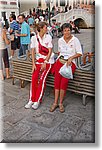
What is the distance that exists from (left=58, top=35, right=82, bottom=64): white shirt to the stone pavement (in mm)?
796

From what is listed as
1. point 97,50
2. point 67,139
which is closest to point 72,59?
point 97,50

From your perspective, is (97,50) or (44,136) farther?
(44,136)

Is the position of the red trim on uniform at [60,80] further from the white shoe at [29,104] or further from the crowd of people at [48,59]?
the white shoe at [29,104]

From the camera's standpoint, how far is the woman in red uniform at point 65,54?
2979 mm

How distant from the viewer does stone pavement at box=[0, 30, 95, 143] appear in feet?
8.38

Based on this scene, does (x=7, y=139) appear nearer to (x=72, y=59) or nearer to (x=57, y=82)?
(x=57, y=82)

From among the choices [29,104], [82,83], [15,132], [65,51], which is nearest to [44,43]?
[65,51]

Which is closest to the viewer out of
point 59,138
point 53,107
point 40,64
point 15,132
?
point 59,138

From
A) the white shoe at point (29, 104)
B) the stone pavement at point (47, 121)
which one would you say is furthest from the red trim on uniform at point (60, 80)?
the white shoe at point (29, 104)

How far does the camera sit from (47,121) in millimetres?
2883

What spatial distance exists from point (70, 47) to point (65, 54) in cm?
14

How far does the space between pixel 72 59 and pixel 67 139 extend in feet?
3.74

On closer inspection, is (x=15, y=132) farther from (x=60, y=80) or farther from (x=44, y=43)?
(x=44, y=43)

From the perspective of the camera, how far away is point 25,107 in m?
3.30
